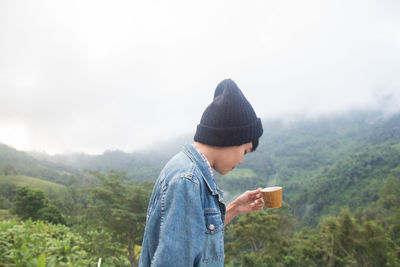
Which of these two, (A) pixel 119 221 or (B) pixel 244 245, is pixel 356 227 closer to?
(B) pixel 244 245

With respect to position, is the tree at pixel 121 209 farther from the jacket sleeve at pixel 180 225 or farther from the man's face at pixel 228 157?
the jacket sleeve at pixel 180 225

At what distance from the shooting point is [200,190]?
1.11 metres

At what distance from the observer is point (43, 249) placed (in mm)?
4141

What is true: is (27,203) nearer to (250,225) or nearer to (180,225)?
(250,225)

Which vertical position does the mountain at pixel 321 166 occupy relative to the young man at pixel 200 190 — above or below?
above

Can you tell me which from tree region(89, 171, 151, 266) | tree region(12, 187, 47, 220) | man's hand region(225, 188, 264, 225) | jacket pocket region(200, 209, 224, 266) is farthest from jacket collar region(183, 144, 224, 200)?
tree region(12, 187, 47, 220)

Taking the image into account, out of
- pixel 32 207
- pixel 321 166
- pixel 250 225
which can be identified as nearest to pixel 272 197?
pixel 250 225

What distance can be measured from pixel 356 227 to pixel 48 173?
330 ft

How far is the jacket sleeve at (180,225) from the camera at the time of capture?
94 cm

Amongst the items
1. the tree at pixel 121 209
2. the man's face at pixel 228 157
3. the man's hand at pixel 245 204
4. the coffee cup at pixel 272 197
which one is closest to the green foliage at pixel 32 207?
the tree at pixel 121 209

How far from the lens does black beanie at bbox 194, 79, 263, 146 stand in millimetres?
1271

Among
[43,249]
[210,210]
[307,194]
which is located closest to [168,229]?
[210,210]

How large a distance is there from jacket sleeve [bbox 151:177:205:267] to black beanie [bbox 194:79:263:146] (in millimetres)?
336

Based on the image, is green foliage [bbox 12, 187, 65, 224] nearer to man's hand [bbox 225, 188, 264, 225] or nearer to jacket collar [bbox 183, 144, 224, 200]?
man's hand [bbox 225, 188, 264, 225]
